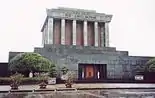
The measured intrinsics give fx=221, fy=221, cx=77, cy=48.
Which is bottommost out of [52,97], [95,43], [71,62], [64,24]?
[52,97]

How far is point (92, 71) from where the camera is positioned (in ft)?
76.8

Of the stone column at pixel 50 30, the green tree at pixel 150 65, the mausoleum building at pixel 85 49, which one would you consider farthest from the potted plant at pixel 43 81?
the stone column at pixel 50 30

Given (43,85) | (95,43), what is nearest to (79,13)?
(95,43)

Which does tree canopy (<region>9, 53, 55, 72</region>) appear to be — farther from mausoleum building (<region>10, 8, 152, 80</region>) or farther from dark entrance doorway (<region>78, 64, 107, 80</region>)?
dark entrance doorway (<region>78, 64, 107, 80</region>)

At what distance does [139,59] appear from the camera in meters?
23.5

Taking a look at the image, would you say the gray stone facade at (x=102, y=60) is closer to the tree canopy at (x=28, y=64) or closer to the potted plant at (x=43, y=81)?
the tree canopy at (x=28, y=64)

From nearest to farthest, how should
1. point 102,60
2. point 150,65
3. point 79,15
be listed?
point 150,65 < point 102,60 < point 79,15

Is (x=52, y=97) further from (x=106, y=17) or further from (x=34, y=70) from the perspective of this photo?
(x=106, y=17)

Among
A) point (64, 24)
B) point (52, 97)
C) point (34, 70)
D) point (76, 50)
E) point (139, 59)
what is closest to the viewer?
point (52, 97)

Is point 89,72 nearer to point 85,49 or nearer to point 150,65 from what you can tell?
point 85,49

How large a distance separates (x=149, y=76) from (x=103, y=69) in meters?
4.60

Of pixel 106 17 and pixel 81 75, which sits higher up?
pixel 106 17

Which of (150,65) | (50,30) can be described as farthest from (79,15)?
(150,65)

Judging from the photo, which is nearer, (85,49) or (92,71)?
(92,71)
